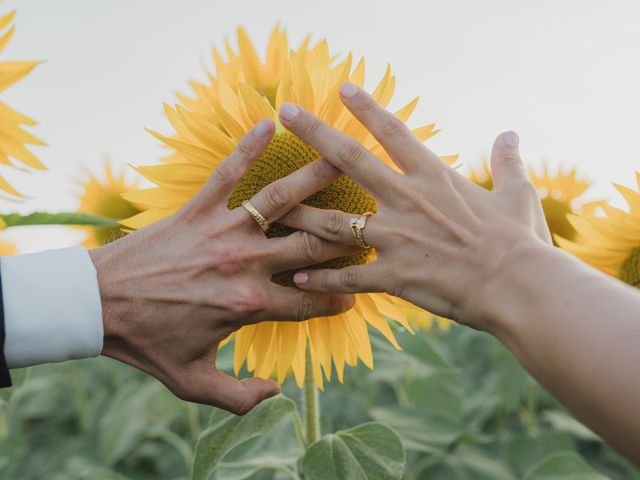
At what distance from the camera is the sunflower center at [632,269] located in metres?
2.53

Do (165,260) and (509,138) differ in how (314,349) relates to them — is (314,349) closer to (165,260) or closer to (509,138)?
(165,260)

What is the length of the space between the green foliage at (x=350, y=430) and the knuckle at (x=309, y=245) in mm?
435

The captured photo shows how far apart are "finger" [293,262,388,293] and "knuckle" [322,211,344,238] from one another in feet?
0.29

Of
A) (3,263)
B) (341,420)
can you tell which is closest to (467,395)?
(341,420)

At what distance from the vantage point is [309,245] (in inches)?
72.9

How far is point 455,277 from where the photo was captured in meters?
1.67

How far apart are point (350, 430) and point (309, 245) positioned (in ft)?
1.75

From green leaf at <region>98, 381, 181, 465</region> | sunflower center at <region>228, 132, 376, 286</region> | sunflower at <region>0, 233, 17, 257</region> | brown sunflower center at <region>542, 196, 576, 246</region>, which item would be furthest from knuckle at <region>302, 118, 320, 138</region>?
sunflower at <region>0, 233, 17, 257</region>

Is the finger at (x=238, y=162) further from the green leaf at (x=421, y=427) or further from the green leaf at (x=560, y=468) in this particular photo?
the green leaf at (x=560, y=468)

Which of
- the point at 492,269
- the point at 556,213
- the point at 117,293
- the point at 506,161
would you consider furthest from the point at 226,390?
the point at 556,213

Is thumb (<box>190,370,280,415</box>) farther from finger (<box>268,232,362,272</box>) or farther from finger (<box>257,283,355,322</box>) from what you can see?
finger (<box>268,232,362,272</box>)

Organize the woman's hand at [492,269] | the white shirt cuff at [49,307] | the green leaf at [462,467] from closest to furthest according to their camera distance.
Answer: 1. the woman's hand at [492,269]
2. the white shirt cuff at [49,307]
3. the green leaf at [462,467]

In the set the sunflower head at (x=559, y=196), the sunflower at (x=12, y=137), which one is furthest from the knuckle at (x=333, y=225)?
the sunflower head at (x=559, y=196)

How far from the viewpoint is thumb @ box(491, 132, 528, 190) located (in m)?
1.82
